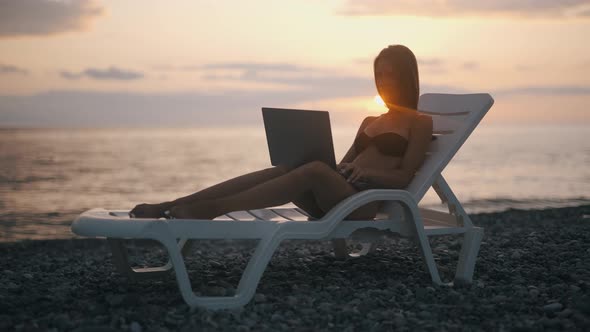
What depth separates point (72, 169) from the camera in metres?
25.1

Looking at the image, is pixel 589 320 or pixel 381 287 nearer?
pixel 589 320

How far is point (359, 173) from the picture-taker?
4.67 meters

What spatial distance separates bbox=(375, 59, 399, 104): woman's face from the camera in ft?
15.8

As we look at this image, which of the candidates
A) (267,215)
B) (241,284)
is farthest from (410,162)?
(241,284)

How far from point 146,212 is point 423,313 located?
1.94 meters

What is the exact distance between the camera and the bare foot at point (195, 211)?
409 cm

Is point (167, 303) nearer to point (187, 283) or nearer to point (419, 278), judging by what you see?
point (187, 283)

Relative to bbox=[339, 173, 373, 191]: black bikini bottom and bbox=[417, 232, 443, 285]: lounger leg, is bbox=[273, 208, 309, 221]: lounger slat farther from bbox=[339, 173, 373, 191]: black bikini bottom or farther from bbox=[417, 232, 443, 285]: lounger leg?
bbox=[417, 232, 443, 285]: lounger leg

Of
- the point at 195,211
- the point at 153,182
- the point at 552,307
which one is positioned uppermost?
the point at 195,211

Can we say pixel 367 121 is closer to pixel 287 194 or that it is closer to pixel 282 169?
pixel 282 169

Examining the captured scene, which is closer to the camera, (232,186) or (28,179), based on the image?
(232,186)

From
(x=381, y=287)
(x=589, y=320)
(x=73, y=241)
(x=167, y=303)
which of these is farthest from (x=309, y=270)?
(x=73, y=241)

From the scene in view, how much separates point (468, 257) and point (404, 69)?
1.54m

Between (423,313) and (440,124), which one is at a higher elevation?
(440,124)
